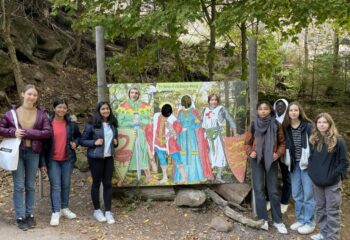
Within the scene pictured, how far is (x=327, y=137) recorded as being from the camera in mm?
5195

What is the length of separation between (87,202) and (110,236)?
1.33m

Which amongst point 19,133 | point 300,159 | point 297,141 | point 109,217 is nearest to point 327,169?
point 300,159

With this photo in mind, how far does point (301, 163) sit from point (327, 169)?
0.52 metres

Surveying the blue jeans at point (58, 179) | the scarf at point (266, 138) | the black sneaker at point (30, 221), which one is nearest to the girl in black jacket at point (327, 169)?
the scarf at point (266, 138)

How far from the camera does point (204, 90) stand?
6473mm

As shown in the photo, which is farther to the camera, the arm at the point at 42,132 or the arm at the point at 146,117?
the arm at the point at 146,117

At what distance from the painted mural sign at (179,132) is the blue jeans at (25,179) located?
138 centimetres

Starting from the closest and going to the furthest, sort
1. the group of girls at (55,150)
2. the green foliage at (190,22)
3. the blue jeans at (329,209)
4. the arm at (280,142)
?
1. the blue jeans at (329,209)
2. the group of girls at (55,150)
3. the arm at (280,142)
4. the green foliage at (190,22)

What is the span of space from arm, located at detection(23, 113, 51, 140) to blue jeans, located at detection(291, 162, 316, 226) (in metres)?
3.56

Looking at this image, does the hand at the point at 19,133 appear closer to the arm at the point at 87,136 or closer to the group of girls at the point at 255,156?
the group of girls at the point at 255,156

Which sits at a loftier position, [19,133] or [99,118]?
[99,118]

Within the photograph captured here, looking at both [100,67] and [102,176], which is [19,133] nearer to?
[102,176]

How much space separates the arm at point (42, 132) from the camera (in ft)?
17.4

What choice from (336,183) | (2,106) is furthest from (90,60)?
(336,183)
